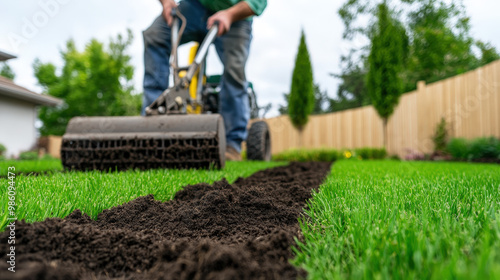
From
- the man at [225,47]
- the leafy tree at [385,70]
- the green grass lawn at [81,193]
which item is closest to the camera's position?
the green grass lawn at [81,193]

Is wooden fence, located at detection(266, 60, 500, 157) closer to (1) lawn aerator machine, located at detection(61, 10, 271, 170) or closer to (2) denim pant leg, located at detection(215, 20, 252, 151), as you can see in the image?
(2) denim pant leg, located at detection(215, 20, 252, 151)

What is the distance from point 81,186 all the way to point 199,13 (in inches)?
113

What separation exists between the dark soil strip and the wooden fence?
8858 millimetres

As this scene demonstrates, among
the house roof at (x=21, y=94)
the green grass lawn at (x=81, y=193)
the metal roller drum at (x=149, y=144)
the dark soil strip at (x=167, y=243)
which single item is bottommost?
the dark soil strip at (x=167, y=243)

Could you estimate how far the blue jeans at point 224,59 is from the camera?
412cm

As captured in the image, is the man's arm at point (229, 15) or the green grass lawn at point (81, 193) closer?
the green grass lawn at point (81, 193)

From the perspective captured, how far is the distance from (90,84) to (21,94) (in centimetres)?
1366

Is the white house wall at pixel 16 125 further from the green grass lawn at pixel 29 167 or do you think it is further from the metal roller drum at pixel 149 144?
the metal roller drum at pixel 149 144

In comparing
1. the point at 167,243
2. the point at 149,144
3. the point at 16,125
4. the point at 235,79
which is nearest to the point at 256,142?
the point at 235,79

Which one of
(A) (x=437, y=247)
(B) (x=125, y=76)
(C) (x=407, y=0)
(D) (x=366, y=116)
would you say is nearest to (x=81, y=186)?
(A) (x=437, y=247)

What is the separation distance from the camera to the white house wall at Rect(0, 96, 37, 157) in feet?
39.2

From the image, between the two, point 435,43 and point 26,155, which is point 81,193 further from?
point 435,43

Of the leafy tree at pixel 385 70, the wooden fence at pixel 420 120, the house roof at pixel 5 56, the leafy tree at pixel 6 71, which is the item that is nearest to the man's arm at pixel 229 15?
the house roof at pixel 5 56

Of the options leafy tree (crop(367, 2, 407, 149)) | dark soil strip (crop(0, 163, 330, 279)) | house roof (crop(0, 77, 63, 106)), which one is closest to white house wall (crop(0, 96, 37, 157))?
house roof (crop(0, 77, 63, 106))
